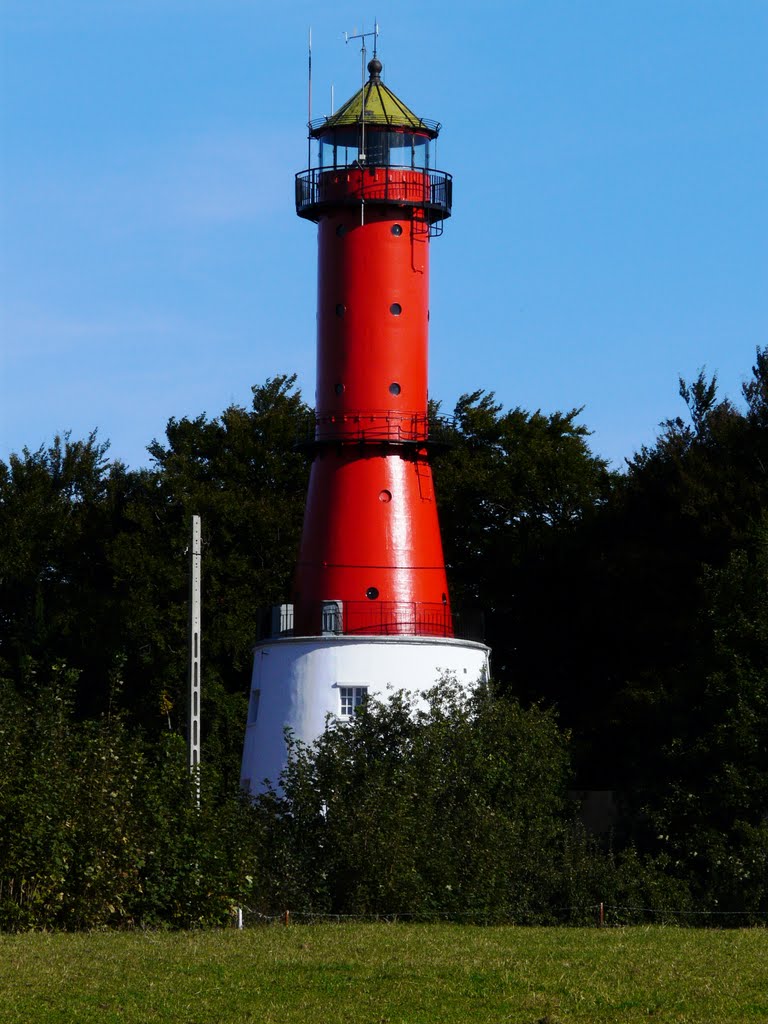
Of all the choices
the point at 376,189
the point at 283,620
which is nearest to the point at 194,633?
the point at 283,620

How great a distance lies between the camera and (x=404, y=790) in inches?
1491

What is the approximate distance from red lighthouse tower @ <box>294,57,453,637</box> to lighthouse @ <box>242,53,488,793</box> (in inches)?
1.2

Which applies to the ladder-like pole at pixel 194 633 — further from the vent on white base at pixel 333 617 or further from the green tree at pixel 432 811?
the vent on white base at pixel 333 617

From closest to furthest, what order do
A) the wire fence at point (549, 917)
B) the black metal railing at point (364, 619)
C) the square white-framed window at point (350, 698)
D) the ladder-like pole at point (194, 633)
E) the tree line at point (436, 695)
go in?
the tree line at point (436, 695)
the wire fence at point (549, 917)
the ladder-like pole at point (194, 633)
the square white-framed window at point (350, 698)
the black metal railing at point (364, 619)

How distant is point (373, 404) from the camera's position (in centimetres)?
4488

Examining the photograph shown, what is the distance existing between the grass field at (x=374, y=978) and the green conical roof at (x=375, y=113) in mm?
22129

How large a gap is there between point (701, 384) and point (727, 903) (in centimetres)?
2191

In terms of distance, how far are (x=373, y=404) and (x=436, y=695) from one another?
6724 mm

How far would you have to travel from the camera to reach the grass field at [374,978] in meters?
22.3

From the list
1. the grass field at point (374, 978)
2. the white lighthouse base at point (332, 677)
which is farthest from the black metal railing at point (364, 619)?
the grass field at point (374, 978)

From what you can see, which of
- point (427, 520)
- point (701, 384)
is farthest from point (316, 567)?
point (701, 384)

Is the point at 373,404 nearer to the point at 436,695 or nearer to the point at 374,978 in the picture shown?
the point at 436,695

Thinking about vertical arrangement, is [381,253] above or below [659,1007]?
above

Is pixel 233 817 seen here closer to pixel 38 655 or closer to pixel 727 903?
pixel 727 903
